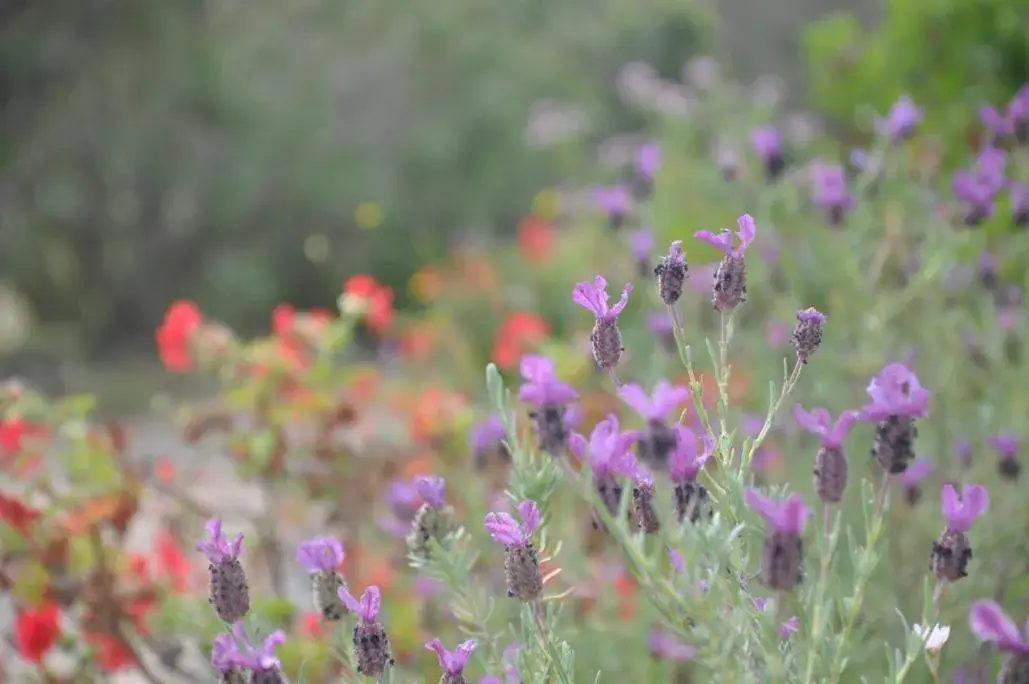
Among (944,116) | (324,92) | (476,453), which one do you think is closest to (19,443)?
(476,453)

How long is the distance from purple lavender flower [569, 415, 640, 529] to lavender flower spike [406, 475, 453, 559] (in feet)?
0.52

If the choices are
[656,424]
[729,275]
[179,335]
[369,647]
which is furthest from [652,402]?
[179,335]

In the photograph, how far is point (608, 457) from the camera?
0.97m

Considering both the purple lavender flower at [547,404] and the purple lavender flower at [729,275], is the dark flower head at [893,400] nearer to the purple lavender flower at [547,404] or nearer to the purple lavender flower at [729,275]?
the purple lavender flower at [729,275]

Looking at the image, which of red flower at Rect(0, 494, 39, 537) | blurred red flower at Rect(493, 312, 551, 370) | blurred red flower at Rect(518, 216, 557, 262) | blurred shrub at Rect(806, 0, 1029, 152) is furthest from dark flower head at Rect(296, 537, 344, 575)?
blurred red flower at Rect(518, 216, 557, 262)

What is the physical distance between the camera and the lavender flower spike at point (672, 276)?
1018mm

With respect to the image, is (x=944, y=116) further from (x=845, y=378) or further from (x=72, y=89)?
(x=72, y=89)

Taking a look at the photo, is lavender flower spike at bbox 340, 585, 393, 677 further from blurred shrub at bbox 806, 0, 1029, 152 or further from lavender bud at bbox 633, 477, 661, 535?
blurred shrub at bbox 806, 0, 1029, 152

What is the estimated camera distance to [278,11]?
779 centimetres

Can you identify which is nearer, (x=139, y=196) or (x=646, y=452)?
(x=646, y=452)

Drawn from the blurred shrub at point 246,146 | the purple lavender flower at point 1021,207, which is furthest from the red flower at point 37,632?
the blurred shrub at point 246,146

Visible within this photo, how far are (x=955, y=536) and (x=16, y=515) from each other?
1456 mm

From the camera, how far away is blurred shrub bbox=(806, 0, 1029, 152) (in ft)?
11.9

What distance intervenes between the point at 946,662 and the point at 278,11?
7.37 metres
